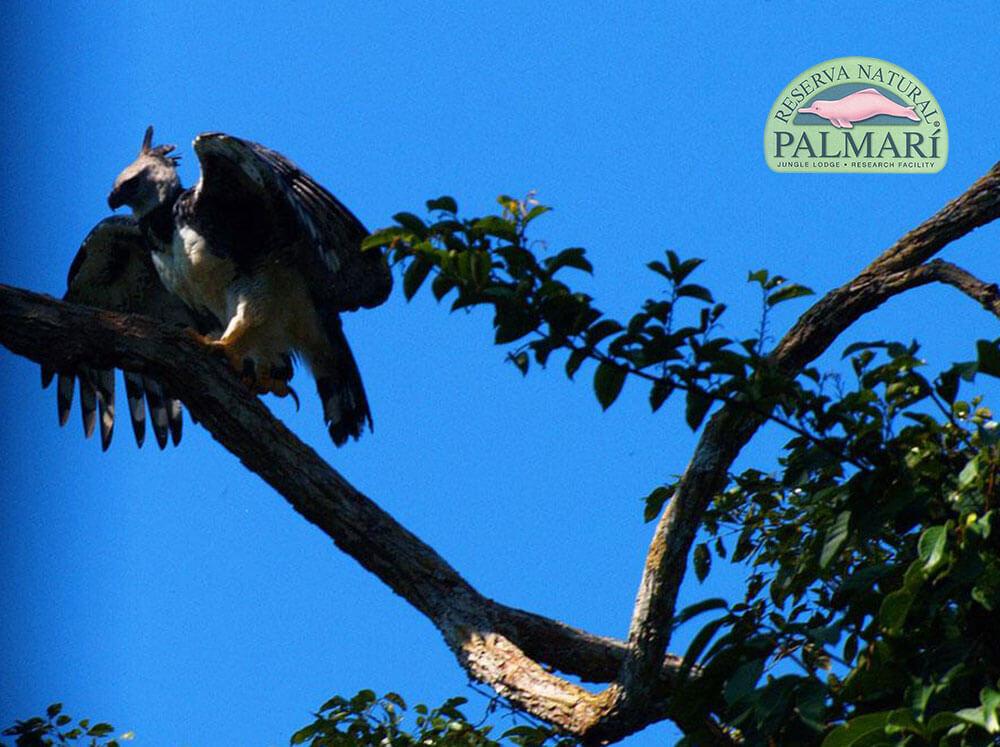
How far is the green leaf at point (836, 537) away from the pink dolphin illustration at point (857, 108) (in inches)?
170

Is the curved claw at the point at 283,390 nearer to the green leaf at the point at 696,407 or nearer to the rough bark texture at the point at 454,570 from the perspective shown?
the rough bark texture at the point at 454,570

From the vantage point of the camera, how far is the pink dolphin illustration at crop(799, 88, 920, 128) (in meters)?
6.26

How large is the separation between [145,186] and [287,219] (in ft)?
3.13

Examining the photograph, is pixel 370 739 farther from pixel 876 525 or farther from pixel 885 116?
pixel 885 116

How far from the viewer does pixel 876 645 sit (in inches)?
89.4

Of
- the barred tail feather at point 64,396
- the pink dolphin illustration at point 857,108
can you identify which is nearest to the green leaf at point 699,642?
the barred tail feather at point 64,396

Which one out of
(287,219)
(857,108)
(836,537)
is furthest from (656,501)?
(857,108)

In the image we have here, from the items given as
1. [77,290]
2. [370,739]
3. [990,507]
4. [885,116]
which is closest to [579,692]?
[370,739]

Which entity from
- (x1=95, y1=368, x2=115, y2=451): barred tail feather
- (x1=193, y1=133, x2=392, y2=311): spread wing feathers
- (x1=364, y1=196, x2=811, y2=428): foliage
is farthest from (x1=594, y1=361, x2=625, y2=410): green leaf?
(x1=95, y1=368, x2=115, y2=451): barred tail feather

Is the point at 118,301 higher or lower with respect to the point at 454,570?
higher

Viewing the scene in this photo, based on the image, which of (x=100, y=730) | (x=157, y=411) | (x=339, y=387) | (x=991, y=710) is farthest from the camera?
(x=157, y=411)

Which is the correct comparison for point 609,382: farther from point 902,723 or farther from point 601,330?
point 902,723

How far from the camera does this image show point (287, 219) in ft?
16.2

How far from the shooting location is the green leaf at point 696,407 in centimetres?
226
